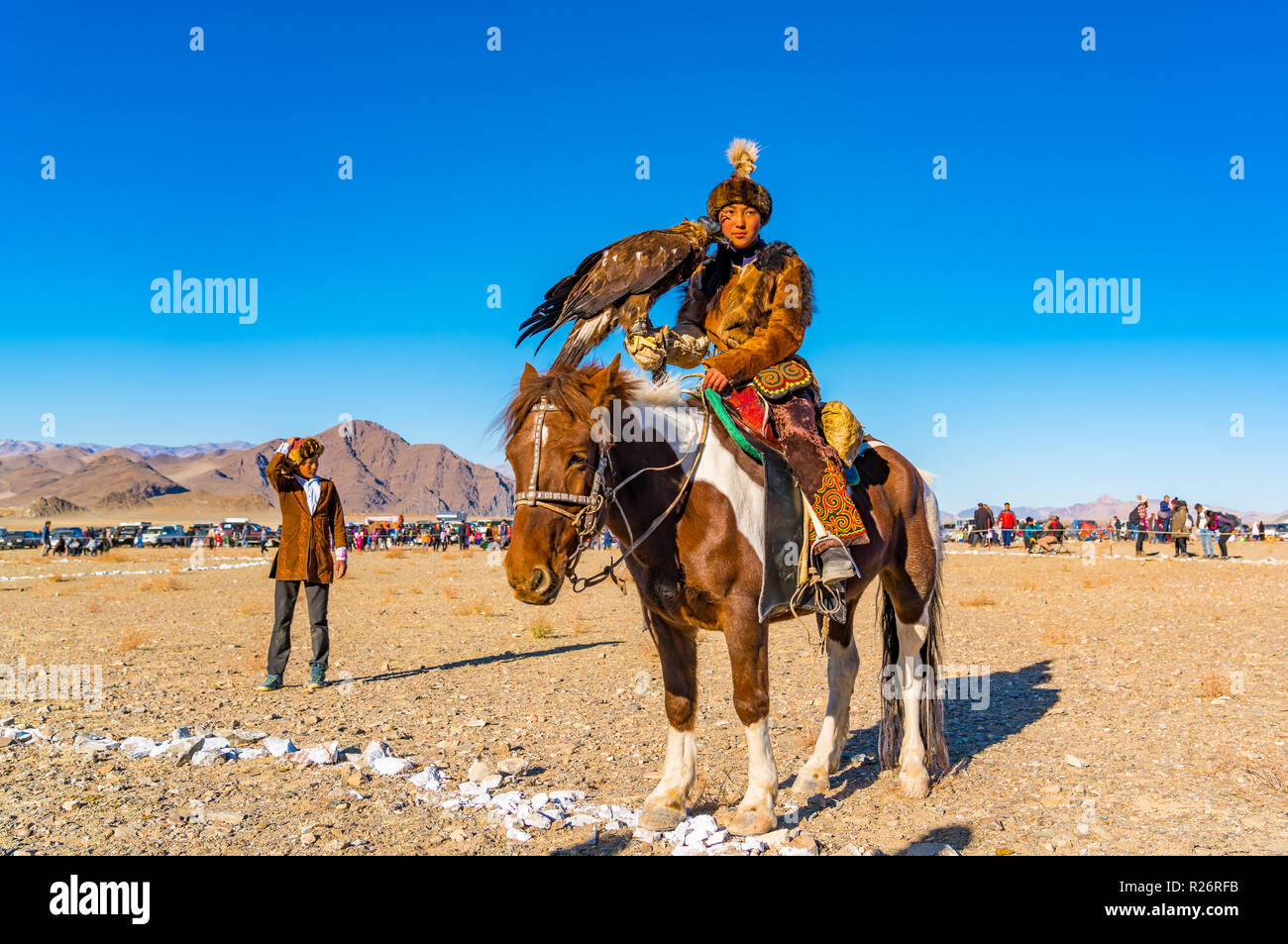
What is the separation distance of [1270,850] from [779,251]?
411cm

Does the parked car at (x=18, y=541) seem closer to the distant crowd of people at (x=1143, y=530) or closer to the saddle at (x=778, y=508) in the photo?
the distant crowd of people at (x=1143, y=530)

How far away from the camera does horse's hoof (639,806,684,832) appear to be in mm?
4484

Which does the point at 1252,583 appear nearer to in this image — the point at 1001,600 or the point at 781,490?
the point at 1001,600

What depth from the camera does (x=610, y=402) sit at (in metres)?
4.32

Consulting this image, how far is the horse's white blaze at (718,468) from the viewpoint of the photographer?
454 cm

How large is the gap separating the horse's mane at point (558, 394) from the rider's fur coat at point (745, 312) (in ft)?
2.31

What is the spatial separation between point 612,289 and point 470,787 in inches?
130

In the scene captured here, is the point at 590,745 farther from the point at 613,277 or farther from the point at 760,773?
the point at 613,277

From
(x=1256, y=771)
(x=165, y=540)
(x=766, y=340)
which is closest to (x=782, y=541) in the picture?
(x=766, y=340)

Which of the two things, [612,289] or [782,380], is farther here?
[782,380]

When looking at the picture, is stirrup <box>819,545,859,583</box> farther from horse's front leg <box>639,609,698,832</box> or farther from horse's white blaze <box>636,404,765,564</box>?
horse's front leg <box>639,609,698,832</box>

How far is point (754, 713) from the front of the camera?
→ 177 inches

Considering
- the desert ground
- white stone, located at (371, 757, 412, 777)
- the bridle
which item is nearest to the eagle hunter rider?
the bridle
